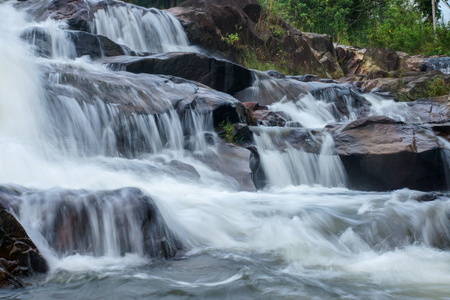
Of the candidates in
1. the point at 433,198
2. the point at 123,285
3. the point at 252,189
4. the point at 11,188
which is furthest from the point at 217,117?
the point at 123,285

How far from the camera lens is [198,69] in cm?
870

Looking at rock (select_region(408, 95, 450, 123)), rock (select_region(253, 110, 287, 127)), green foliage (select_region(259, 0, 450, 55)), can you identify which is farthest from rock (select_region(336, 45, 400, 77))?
rock (select_region(253, 110, 287, 127))

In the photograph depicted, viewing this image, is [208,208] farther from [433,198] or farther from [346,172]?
[346,172]

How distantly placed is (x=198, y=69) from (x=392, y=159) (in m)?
4.06

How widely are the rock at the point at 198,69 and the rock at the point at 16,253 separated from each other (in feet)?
18.3

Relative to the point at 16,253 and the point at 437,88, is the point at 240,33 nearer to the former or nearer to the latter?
the point at 437,88

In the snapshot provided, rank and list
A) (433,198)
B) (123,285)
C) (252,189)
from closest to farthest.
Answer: (123,285), (433,198), (252,189)

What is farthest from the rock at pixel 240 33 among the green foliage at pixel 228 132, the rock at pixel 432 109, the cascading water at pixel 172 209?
the green foliage at pixel 228 132

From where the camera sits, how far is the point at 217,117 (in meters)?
6.59

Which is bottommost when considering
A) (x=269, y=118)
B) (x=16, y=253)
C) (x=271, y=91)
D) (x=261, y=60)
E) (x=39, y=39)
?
(x=16, y=253)

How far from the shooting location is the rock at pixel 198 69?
796cm

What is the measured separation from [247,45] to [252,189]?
8543 mm

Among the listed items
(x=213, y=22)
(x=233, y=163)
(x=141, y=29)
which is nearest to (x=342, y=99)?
(x=213, y=22)

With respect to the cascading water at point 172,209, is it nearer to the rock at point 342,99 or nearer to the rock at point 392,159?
the rock at point 392,159
